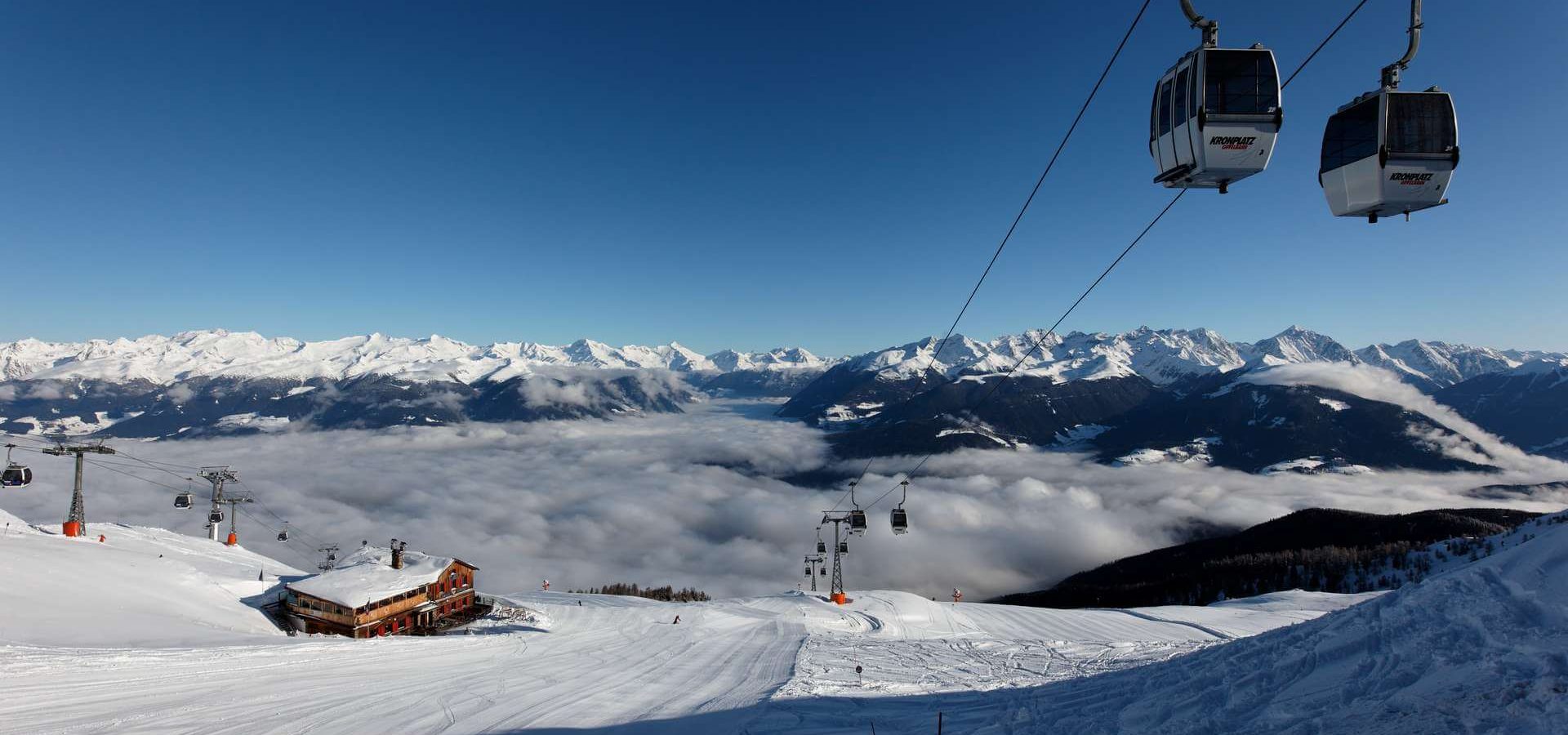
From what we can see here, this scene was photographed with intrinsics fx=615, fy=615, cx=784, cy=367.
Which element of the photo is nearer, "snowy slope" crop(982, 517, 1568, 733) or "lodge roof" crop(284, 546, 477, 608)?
"snowy slope" crop(982, 517, 1568, 733)

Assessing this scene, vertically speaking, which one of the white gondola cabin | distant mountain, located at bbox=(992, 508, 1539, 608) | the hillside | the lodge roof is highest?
the white gondola cabin

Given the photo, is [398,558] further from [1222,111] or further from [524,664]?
[1222,111]

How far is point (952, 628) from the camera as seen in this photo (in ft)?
111

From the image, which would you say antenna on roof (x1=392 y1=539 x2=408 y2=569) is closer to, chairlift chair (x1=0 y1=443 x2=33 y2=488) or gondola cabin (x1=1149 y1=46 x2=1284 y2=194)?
chairlift chair (x1=0 y1=443 x2=33 y2=488)

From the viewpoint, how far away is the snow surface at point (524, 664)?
14.8 m

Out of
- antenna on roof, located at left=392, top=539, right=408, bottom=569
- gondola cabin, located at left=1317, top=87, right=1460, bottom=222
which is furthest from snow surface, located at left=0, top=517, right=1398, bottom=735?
antenna on roof, located at left=392, top=539, right=408, bottom=569

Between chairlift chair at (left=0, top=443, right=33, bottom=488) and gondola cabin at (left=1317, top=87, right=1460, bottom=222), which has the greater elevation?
gondola cabin at (left=1317, top=87, right=1460, bottom=222)

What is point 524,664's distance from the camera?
75.0 ft

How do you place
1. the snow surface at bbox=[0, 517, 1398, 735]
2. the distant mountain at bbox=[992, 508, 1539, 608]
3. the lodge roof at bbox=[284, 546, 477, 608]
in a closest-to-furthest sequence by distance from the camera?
the snow surface at bbox=[0, 517, 1398, 735] < the lodge roof at bbox=[284, 546, 477, 608] < the distant mountain at bbox=[992, 508, 1539, 608]

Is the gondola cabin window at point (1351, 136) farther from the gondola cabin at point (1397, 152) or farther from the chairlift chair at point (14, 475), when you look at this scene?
the chairlift chair at point (14, 475)

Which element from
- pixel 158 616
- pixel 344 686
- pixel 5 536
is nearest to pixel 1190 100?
pixel 344 686

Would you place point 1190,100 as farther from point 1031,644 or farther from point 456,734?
point 1031,644

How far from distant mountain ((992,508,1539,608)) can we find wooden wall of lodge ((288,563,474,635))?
10176cm

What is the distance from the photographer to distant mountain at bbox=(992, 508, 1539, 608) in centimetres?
12306
